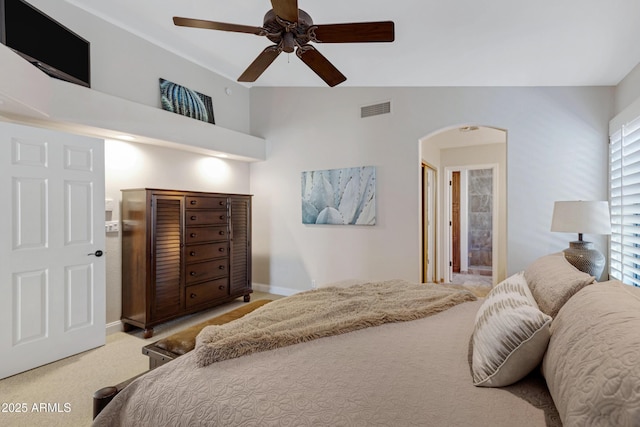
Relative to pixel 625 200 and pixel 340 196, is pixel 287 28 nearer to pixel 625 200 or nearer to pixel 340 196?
pixel 340 196

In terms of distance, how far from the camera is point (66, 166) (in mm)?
2699

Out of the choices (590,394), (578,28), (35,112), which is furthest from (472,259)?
(35,112)

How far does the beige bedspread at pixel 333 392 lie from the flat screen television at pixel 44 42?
2.71 meters

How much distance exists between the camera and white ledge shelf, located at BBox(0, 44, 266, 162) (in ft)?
7.20

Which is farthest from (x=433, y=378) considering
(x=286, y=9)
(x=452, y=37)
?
(x=452, y=37)

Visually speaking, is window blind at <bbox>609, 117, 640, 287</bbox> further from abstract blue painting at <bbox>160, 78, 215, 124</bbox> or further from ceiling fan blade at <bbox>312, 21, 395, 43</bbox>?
abstract blue painting at <bbox>160, 78, 215, 124</bbox>

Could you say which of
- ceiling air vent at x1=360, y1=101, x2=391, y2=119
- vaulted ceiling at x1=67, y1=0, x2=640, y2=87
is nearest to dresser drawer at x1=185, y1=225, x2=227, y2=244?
vaulted ceiling at x1=67, y1=0, x2=640, y2=87

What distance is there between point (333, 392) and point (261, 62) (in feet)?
7.35

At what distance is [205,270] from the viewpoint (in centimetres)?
377

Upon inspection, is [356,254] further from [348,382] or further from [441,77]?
[348,382]

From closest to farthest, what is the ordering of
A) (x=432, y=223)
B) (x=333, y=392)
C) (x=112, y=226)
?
(x=333, y=392) < (x=112, y=226) < (x=432, y=223)

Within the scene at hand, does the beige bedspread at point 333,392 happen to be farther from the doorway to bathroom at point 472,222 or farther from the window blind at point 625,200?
the doorway to bathroom at point 472,222

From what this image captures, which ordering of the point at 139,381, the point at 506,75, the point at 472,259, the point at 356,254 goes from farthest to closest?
the point at 472,259, the point at 356,254, the point at 506,75, the point at 139,381

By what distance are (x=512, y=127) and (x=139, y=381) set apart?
3755 millimetres
